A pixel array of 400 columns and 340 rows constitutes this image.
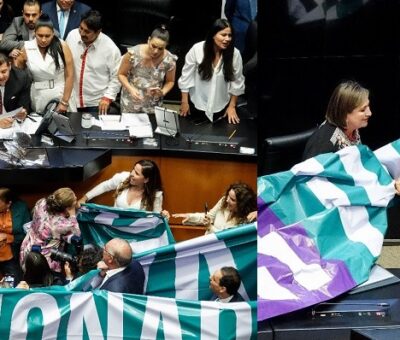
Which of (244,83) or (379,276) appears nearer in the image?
(244,83)

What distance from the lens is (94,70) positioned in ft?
10.8

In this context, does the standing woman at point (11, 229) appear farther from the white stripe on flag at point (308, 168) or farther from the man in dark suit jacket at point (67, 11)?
the white stripe on flag at point (308, 168)

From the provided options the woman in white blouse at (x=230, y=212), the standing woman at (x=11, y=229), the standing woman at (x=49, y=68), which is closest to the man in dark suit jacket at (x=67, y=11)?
the standing woman at (x=49, y=68)

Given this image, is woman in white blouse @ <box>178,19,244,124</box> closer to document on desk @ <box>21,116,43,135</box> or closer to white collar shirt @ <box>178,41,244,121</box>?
white collar shirt @ <box>178,41,244,121</box>

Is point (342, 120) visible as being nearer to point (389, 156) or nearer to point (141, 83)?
point (389, 156)

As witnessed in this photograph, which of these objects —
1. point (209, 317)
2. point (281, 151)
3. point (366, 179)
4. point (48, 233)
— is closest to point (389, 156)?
point (366, 179)

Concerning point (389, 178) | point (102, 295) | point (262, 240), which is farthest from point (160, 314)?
point (389, 178)

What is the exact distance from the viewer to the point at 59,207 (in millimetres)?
3295

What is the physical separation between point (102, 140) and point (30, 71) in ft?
1.04

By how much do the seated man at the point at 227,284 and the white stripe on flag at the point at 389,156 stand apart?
0.60m

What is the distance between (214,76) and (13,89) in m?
0.64

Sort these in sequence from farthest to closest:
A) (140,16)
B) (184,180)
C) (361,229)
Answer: (361,229) → (184,180) → (140,16)

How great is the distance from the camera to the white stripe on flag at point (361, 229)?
345 cm

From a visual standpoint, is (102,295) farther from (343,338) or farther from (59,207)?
(343,338)
